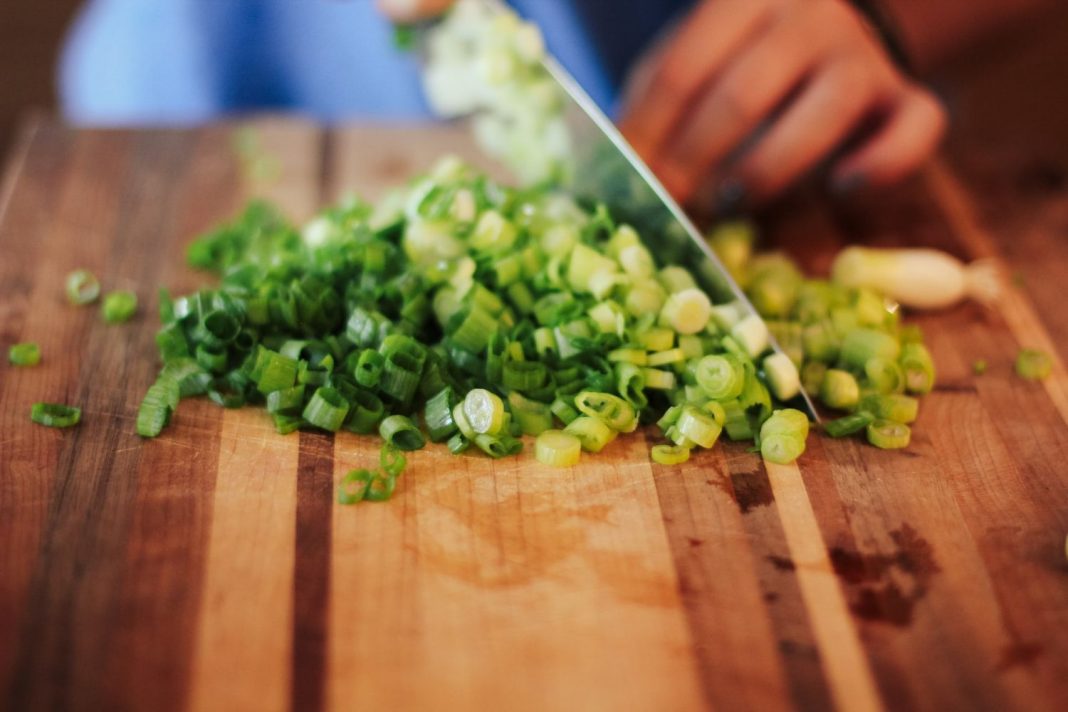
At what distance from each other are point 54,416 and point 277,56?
4.77 ft

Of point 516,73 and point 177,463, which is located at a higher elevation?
point 516,73

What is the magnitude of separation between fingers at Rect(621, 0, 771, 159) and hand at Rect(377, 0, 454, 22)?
438mm

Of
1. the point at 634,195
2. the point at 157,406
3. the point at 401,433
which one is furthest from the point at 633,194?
the point at 157,406

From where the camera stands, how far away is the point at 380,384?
153 cm

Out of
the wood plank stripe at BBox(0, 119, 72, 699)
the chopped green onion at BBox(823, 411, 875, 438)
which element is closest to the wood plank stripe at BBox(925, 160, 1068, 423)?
the chopped green onion at BBox(823, 411, 875, 438)

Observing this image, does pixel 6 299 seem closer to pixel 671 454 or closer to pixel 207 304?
pixel 207 304

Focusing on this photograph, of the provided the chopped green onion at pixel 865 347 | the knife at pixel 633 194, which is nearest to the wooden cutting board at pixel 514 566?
the chopped green onion at pixel 865 347

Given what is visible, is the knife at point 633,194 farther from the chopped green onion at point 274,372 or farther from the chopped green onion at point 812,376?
the chopped green onion at point 274,372

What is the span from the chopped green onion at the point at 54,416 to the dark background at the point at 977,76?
2482 mm

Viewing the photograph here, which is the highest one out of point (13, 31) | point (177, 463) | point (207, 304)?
point (13, 31)

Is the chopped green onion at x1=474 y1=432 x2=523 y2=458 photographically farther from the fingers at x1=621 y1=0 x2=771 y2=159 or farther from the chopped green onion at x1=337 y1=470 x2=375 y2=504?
the fingers at x1=621 y1=0 x2=771 y2=159

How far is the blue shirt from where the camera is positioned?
8.29 ft

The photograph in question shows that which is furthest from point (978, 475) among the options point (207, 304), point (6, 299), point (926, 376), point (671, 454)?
point (6, 299)

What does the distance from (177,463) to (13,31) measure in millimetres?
3311
